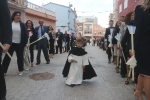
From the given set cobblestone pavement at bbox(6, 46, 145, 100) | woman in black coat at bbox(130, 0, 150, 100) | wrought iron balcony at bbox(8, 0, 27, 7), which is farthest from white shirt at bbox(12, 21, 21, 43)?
wrought iron balcony at bbox(8, 0, 27, 7)

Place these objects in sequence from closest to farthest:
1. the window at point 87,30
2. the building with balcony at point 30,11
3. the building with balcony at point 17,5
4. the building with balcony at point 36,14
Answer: the building with balcony at point 17,5
the building with balcony at point 30,11
the building with balcony at point 36,14
the window at point 87,30

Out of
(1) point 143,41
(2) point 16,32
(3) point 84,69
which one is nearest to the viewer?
(1) point 143,41

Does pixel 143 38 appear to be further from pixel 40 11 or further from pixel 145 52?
pixel 40 11

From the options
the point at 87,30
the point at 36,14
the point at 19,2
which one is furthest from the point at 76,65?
the point at 87,30

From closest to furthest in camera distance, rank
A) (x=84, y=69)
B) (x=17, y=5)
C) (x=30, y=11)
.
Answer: (x=84, y=69) < (x=17, y=5) < (x=30, y=11)

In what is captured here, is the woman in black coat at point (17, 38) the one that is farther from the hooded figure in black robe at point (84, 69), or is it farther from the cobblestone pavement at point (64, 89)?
the hooded figure in black robe at point (84, 69)

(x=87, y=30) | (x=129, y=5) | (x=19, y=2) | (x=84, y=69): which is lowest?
(x=84, y=69)

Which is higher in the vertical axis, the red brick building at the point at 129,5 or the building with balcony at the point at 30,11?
the red brick building at the point at 129,5

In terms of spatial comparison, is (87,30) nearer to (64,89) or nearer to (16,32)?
(16,32)

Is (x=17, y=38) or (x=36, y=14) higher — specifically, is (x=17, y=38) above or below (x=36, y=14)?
below

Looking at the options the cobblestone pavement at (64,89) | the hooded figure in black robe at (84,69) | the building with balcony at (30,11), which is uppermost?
the building with balcony at (30,11)

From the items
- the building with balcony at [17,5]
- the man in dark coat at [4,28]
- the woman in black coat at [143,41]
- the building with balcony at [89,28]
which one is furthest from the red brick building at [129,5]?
the building with balcony at [89,28]

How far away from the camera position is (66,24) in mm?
45125

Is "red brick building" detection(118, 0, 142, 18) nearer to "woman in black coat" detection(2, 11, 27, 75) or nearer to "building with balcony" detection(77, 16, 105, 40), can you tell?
"woman in black coat" detection(2, 11, 27, 75)
